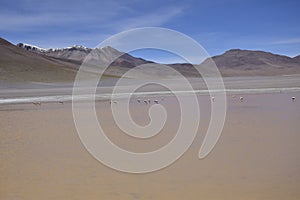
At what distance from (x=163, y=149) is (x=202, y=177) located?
6.52 feet

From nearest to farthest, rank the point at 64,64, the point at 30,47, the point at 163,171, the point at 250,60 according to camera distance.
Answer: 1. the point at 163,171
2. the point at 64,64
3. the point at 30,47
4. the point at 250,60

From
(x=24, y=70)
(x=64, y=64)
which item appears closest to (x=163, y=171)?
(x=24, y=70)

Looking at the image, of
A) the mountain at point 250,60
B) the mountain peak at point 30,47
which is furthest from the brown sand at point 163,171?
the mountain peak at point 30,47

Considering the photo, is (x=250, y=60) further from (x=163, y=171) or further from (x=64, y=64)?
(x=163, y=171)

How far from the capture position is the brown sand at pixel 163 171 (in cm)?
519

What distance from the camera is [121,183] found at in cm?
569

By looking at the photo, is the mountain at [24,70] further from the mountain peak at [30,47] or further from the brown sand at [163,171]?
the mountain peak at [30,47]

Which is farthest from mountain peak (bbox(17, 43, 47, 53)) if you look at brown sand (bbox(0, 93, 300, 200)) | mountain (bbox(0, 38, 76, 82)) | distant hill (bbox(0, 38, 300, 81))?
brown sand (bbox(0, 93, 300, 200))

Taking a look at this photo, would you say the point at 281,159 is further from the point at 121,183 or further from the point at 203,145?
the point at 121,183

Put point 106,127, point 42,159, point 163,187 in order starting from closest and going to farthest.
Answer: point 163,187 < point 42,159 < point 106,127

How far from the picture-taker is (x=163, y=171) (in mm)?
6195

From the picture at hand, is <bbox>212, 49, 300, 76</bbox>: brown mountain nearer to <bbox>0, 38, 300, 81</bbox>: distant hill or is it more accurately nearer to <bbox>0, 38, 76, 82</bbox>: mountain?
<bbox>0, 38, 300, 81</bbox>: distant hill

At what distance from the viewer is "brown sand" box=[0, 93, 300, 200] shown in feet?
17.0

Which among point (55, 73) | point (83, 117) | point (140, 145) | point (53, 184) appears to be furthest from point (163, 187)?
point (55, 73)
